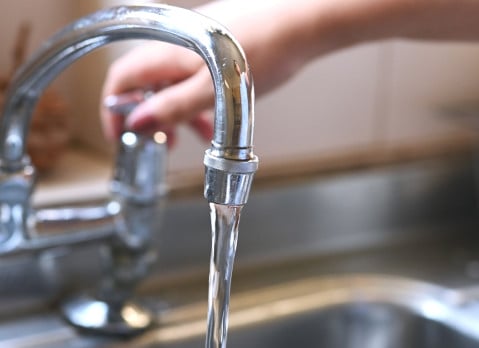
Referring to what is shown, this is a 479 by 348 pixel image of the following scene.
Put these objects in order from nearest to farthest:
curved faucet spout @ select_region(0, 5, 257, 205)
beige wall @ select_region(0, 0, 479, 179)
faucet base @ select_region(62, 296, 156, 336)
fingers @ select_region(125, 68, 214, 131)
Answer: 1. curved faucet spout @ select_region(0, 5, 257, 205)
2. fingers @ select_region(125, 68, 214, 131)
3. faucet base @ select_region(62, 296, 156, 336)
4. beige wall @ select_region(0, 0, 479, 179)

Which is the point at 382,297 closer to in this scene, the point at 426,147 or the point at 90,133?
the point at 426,147

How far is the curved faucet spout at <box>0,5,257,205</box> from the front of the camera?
1.16 feet

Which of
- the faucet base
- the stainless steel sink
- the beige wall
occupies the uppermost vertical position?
the beige wall

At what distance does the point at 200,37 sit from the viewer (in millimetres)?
371

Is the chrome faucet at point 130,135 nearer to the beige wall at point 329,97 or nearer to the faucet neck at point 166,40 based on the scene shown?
the faucet neck at point 166,40

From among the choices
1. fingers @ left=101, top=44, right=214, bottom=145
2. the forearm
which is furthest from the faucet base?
the forearm

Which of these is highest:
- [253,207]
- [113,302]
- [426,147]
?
[426,147]

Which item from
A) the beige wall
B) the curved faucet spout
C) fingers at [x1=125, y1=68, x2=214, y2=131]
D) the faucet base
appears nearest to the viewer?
the curved faucet spout

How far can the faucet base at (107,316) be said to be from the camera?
616 mm

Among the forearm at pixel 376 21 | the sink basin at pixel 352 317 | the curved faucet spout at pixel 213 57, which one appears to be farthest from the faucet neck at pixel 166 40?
the sink basin at pixel 352 317

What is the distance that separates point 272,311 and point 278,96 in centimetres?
22

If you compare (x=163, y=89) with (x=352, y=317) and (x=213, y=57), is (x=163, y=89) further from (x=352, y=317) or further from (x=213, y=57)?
(x=352, y=317)

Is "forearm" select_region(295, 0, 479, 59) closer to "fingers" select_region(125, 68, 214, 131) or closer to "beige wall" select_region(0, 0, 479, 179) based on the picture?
"fingers" select_region(125, 68, 214, 131)

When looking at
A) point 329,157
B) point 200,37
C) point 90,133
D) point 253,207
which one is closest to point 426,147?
point 329,157
